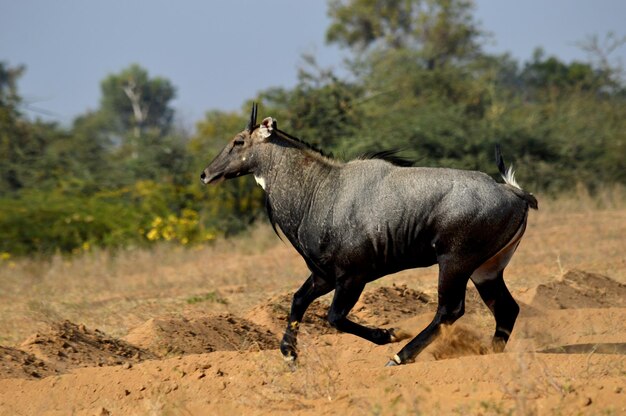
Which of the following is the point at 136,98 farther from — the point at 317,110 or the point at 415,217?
the point at 415,217

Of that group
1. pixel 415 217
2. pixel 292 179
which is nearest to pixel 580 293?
pixel 415 217

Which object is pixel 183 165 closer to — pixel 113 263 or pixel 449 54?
pixel 113 263

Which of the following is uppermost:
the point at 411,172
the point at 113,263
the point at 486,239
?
the point at 411,172

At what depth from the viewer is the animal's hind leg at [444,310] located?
812cm

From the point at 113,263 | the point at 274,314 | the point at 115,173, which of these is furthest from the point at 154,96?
the point at 274,314

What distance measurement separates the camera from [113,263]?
1920 cm

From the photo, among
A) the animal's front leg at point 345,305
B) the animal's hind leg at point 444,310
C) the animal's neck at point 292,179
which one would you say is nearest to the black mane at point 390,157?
the animal's neck at point 292,179

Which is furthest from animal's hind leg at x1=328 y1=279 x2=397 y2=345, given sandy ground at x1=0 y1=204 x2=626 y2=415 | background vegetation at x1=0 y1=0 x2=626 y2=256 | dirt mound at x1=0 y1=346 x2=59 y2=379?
background vegetation at x1=0 y1=0 x2=626 y2=256

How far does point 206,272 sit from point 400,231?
931 centimetres

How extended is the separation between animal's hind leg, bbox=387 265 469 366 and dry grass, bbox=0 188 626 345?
4.16m

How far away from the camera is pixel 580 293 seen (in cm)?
1191

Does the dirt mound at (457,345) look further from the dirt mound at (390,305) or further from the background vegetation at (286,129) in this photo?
the background vegetation at (286,129)

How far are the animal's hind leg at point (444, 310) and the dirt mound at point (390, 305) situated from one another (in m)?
2.05

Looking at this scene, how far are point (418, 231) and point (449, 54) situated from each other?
42.1m
